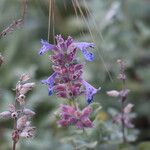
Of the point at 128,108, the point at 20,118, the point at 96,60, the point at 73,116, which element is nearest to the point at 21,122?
the point at 20,118

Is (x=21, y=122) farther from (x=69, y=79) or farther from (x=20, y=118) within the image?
(x=69, y=79)

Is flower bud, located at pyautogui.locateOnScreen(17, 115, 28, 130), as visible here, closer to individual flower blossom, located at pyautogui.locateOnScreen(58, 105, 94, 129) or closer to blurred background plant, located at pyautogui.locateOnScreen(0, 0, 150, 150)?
individual flower blossom, located at pyautogui.locateOnScreen(58, 105, 94, 129)

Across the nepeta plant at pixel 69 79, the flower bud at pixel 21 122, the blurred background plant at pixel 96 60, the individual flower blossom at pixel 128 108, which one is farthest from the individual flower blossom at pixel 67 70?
the blurred background plant at pixel 96 60

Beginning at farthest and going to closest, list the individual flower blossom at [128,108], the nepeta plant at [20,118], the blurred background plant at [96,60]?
the blurred background plant at [96,60] → the individual flower blossom at [128,108] → the nepeta plant at [20,118]

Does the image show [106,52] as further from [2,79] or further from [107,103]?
[2,79]

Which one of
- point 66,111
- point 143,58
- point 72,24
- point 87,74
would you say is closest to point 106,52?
point 87,74

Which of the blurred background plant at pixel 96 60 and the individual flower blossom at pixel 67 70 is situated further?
the blurred background plant at pixel 96 60

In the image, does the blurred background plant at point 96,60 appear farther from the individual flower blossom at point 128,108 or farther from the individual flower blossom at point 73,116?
the individual flower blossom at point 73,116
